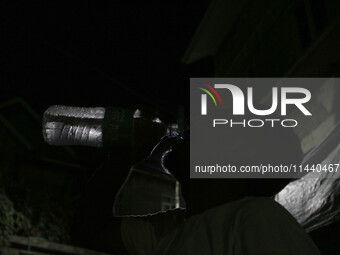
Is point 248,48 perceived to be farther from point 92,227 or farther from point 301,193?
point 92,227

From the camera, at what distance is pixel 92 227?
184 centimetres

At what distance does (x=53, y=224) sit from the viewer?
41.1ft

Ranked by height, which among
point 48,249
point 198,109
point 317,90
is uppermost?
point 317,90

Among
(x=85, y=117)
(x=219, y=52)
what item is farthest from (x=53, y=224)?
(x=85, y=117)

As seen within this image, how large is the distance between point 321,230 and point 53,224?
10.6 m

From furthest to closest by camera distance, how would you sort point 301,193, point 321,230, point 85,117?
1. point 301,193
2. point 321,230
3. point 85,117

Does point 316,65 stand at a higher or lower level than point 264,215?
higher

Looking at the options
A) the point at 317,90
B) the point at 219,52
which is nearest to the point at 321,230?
the point at 317,90

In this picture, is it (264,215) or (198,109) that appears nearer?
(264,215)

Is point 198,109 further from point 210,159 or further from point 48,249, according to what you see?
point 48,249

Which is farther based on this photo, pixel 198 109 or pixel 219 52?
pixel 219 52

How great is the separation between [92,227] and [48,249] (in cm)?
1095

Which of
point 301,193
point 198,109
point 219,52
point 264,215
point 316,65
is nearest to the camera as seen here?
point 264,215

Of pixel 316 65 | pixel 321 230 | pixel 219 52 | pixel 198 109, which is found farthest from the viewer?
pixel 219 52
